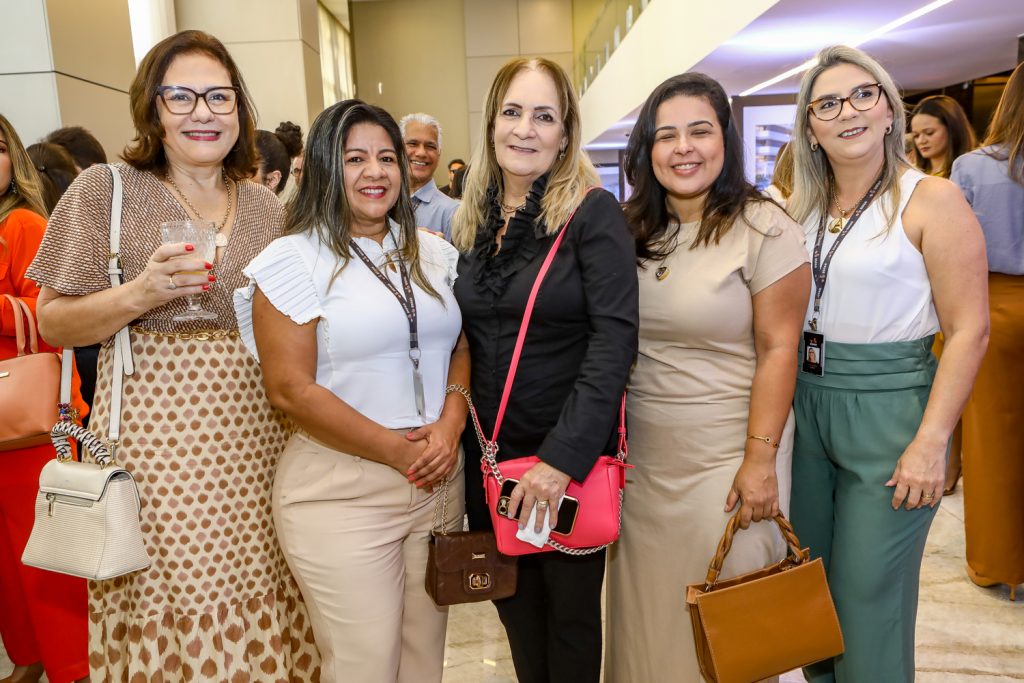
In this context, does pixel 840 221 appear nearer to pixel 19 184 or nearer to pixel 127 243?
pixel 127 243

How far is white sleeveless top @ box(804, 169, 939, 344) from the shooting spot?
6.29ft

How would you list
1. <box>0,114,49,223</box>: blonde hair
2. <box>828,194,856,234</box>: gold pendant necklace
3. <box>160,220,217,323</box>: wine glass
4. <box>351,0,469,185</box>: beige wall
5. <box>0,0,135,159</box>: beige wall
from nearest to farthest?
<box>160,220,217,323</box>: wine glass → <box>828,194,856,234</box>: gold pendant necklace → <box>0,114,49,223</box>: blonde hair → <box>0,0,135,159</box>: beige wall → <box>351,0,469,185</box>: beige wall

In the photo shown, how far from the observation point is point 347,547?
1726 millimetres

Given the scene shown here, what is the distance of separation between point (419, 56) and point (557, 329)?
54.2 feet

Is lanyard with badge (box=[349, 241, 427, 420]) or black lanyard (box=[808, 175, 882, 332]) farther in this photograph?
black lanyard (box=[808, 175, 882, 332])

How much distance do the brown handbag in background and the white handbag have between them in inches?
25.8

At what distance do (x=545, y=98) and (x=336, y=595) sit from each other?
4.29 ft

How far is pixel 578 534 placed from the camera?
1.76 meters

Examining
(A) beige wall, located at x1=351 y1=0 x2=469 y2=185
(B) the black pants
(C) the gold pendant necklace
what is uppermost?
(A) beige wall, located at x1=351 y1=0 x2=469 y2=185

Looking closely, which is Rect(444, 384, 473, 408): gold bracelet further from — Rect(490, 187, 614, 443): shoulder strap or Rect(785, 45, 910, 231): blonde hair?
Rect(785, 45, 910, 231): blonde hair

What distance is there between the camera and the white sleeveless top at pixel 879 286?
1.92 meters

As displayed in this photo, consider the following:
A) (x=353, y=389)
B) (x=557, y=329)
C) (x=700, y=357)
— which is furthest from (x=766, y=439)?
(x=353, y=389)

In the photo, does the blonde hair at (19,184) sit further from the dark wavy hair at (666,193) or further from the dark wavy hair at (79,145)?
the dark wavy hair at (666,193)

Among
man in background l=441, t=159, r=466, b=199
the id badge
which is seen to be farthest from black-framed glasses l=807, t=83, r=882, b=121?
man in background l=441, t=159, r=466, b=199
